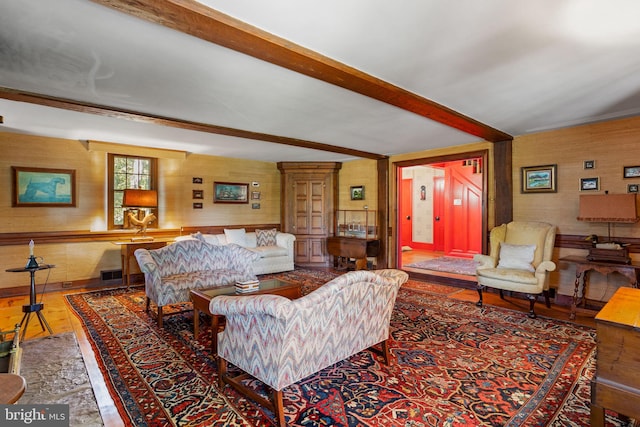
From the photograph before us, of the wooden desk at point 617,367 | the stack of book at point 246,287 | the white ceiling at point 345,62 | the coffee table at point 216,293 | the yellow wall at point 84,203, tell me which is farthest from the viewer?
the yellow wall at point 84,203

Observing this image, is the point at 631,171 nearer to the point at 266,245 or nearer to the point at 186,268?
the point at 186,268

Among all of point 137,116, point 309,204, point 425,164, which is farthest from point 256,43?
point 309,204

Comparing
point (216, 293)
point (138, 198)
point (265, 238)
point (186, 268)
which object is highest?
point (138, 198)

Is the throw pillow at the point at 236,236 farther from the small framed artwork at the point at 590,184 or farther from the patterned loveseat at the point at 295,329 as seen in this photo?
the small framed artwork at the point at 590,184

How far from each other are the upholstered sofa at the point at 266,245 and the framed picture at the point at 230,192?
0.82 meters

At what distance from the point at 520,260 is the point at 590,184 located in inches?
54.0

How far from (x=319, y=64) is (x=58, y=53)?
1.94m

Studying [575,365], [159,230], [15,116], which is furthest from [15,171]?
[575,365]

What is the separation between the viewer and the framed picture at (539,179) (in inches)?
181

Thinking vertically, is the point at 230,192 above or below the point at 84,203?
above

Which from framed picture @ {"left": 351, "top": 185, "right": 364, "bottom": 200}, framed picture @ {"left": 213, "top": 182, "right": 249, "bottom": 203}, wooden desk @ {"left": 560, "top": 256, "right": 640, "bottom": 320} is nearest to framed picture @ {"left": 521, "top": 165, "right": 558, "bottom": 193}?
wooden desk @ {"left": 560, "top": 256, "right": 640, "bottom": 320}

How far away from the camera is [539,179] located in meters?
4.72

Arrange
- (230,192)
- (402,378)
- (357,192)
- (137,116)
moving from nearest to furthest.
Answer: (402,378), (137,116), (230,192), (357,192)

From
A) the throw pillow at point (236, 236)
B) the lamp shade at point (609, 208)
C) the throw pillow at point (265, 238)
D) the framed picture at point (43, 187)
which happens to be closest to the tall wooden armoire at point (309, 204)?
the throw pillow at point (265, 238)
